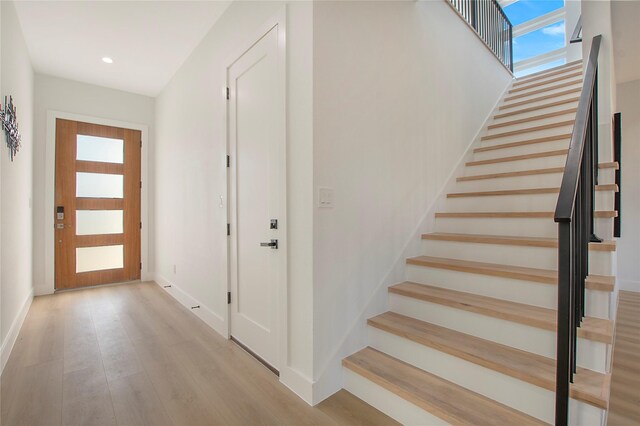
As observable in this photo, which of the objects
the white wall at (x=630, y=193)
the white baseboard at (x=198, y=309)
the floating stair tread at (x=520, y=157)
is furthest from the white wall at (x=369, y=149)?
the white wall at (x=630, y=193)

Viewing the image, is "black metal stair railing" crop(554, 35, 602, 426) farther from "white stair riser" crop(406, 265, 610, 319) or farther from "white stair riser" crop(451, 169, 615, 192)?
"white stair riser" crop(451, 169, 615, 192)

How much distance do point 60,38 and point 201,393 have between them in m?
3.91

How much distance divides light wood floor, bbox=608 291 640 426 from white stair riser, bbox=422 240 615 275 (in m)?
0.75

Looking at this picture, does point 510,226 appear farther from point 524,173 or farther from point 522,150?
point 522,150

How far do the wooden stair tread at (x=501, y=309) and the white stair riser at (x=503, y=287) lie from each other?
0.14 feet

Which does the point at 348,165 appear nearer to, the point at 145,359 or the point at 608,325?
the point at 608,325

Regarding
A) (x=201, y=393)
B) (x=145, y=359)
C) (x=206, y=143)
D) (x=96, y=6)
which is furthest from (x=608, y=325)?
(x=96, y=6)

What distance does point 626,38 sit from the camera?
3.35m

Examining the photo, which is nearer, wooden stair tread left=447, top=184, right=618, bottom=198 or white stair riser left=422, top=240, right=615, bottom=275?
white stair riser left=422, top=240, right=615, bottom=275

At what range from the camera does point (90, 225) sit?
14.3ft

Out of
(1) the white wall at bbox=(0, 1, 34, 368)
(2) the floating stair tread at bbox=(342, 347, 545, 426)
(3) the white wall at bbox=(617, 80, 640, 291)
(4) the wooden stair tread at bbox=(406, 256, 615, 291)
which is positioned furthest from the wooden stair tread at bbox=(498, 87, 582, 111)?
(1) the white wall at bbox=(0, 1, 34, 368)

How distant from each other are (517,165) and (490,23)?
3042 mm

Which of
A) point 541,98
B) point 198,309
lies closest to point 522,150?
point 541,98

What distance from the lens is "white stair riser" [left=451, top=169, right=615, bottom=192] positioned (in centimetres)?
210
